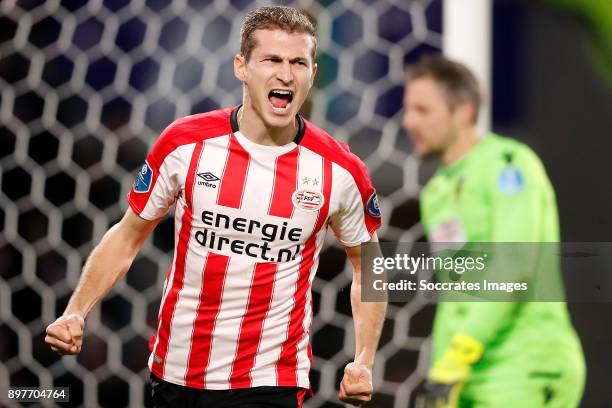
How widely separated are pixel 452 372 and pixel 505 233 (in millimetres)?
368

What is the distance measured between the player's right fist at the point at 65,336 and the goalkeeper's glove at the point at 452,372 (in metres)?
0.96

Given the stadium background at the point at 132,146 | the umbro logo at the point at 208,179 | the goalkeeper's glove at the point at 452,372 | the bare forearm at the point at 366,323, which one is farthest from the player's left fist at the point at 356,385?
the stadium background at the point at 132,146

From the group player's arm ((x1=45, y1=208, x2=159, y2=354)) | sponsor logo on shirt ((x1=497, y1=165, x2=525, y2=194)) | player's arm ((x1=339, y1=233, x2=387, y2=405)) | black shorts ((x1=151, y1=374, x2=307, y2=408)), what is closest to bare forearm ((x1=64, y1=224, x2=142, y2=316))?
player's arm ((x1=45, y1=208, x2=159, y2=354))

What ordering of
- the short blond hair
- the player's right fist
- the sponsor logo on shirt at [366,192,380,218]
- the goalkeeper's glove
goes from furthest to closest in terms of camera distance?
the goalkeeper's glove → the sponsor logo on shirt at [366,192,380,218] → the short blond hair → the player's right fist

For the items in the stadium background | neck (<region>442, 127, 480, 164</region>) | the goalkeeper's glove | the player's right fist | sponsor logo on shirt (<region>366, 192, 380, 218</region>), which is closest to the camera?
the player's right fist

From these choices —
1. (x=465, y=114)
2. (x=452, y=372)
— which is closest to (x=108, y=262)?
(x=452, y=372)

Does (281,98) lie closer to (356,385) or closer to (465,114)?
(356,385)

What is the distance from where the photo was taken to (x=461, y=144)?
2312 millimetres

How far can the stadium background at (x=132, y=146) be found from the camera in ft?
8.32

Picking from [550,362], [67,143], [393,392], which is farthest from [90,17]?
[550,362]

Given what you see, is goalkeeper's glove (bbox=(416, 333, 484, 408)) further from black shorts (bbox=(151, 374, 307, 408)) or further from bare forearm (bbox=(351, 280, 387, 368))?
black shorts (bbox=(151, 374, 307, 408))

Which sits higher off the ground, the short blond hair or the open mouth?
the short blond hair

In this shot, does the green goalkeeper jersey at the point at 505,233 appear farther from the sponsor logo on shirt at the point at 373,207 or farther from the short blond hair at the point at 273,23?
the short blond hair at the point at 273,23

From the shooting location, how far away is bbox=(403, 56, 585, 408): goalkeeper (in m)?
2.18
